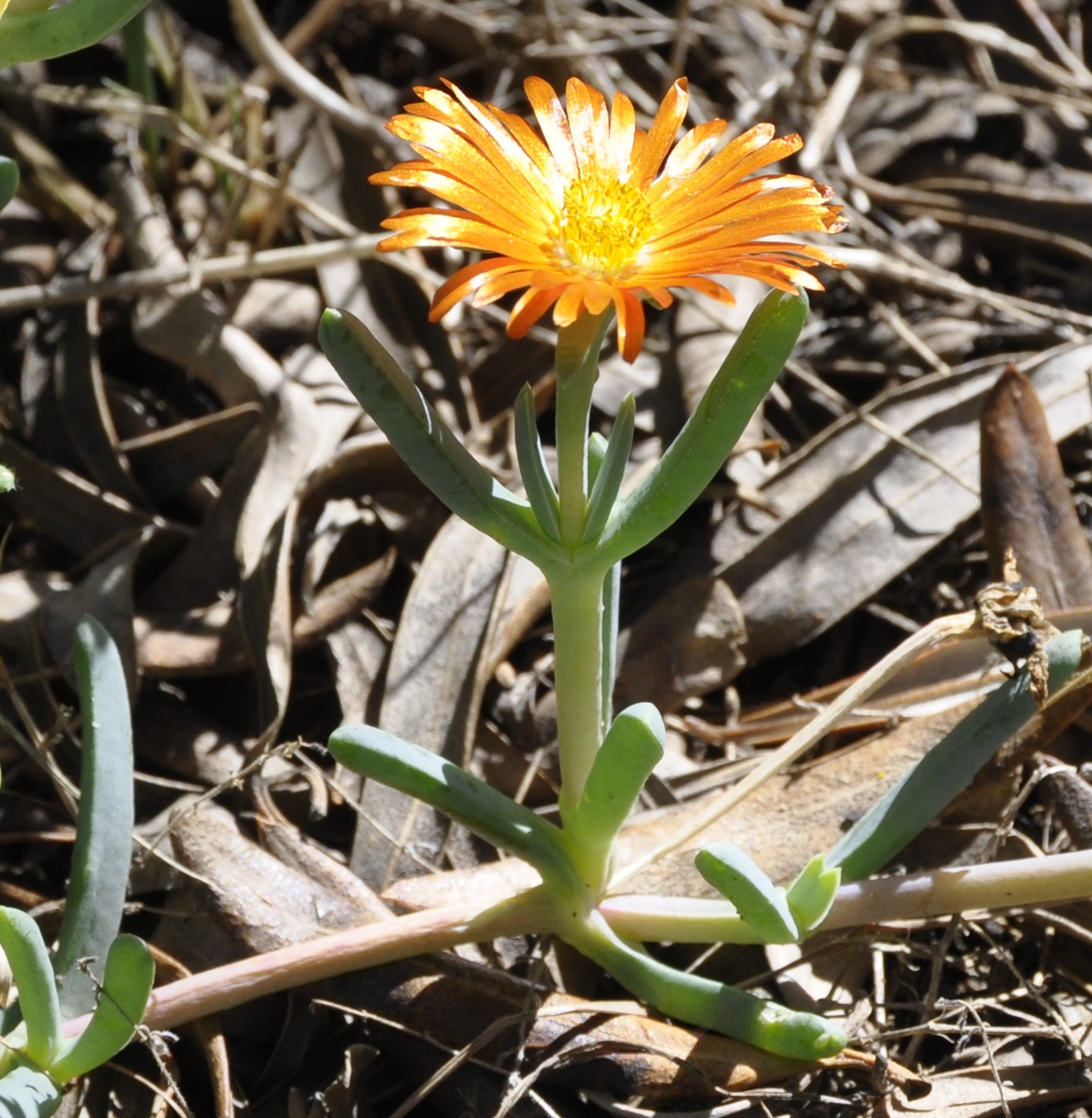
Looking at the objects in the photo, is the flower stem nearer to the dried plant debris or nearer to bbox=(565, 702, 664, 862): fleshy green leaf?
bbox=(565, 702, 664, 862): fleshy green leaf

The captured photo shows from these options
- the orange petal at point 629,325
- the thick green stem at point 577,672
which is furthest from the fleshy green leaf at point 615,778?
the orange petal at point 629,325

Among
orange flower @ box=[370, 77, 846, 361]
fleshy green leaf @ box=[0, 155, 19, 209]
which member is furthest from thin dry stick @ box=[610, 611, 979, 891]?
fleshy green leaf @ box=[0, 155, 19, 209]

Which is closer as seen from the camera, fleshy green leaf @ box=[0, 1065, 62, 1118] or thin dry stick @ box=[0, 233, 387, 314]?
fleshy green leaf @ box=[0, 1065, 62, 1118]

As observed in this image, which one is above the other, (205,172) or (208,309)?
(205,172)

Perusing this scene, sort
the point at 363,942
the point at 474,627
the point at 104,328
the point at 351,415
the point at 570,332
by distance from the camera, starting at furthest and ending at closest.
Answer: the point at 104,328
the point at 351,415
the point at 474,627
the point at 363,942
the point at 570,332

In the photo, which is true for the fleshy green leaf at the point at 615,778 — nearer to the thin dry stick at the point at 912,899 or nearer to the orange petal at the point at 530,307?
the thin dry stick at the point at 912,899

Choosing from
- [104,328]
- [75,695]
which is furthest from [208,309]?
[75,695]

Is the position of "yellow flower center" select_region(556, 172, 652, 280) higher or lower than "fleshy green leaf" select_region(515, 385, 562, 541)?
higher

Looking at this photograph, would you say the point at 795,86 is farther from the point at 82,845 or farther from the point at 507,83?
the point at 82,845

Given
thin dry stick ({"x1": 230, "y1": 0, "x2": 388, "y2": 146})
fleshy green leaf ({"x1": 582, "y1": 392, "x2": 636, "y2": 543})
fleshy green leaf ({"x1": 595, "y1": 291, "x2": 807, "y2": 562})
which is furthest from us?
thin dry stick ({"x1": 230, "y1": 0, "x2": 388, "y2": 146})
